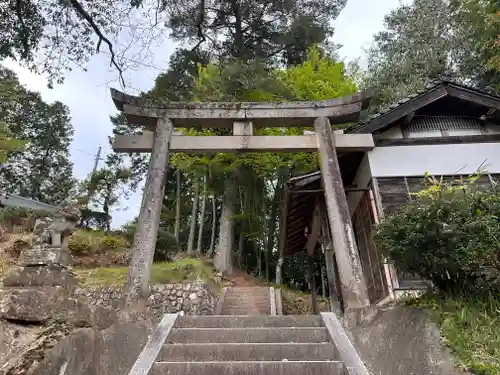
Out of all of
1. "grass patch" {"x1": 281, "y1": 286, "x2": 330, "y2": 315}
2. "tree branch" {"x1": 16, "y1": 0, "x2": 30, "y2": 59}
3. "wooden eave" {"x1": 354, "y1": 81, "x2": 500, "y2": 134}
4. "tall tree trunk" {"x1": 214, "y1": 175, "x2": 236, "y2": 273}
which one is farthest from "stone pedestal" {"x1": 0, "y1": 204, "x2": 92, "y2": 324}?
"tall tree trunk" {"x1": 214, "y1": 175, "x2": 236, "y2": 273}

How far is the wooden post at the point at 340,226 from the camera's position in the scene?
A: 5.56 metres

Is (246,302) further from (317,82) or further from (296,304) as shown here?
(317,82)

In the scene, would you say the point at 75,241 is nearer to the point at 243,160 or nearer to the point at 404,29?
the point at 243,160

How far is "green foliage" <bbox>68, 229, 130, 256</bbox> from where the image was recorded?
15066mm

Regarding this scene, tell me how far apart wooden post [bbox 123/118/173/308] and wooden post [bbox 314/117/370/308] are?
2919 millimetres

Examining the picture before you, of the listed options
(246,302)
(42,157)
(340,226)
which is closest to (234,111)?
(340,226)

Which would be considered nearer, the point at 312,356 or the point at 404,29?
the point at 312,356

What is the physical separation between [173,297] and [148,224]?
522cm

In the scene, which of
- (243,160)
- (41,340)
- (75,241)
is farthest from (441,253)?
(75,241)

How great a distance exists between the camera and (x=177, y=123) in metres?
7.44

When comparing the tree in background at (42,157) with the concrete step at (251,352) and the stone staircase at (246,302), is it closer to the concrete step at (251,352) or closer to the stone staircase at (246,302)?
the stone staircase at (246,302)

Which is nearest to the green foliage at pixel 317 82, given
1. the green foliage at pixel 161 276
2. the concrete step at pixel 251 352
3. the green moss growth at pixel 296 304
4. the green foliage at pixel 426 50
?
the green foliage at pixel 426 50

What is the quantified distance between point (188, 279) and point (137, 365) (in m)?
7.74

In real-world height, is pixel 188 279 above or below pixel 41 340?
above
